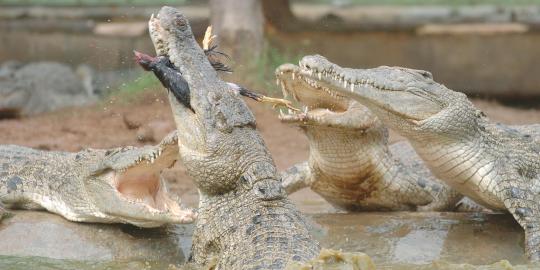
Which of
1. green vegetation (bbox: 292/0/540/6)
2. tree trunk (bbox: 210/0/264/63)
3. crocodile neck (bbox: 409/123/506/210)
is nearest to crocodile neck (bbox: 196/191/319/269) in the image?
crocodile neck (bbox: 409/123/506/210)

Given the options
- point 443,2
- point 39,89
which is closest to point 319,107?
point 39,89

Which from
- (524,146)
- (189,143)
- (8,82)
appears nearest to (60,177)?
(189,143)

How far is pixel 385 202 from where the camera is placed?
23.6ft

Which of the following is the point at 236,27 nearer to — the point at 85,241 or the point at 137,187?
the point at 137,187

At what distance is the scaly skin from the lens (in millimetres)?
5242

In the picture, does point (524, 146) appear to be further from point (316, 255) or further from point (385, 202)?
point (316, 255)

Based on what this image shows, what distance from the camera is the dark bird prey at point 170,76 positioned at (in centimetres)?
552

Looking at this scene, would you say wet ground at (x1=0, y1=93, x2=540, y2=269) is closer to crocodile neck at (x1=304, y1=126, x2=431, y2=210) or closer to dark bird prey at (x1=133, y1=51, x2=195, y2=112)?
crocodile neck at (x1=304, y1=126, x2=431, y2=210)

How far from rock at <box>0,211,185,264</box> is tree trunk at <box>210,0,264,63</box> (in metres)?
6.03

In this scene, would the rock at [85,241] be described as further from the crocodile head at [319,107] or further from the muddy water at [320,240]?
the crocodile head at [319,107]

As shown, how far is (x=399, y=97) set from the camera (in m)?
6.33

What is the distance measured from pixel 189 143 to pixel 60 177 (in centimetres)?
136

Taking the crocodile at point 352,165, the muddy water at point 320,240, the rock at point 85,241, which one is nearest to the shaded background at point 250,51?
the crocodile at point 352,165

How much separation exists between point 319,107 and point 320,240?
39.8 inches
